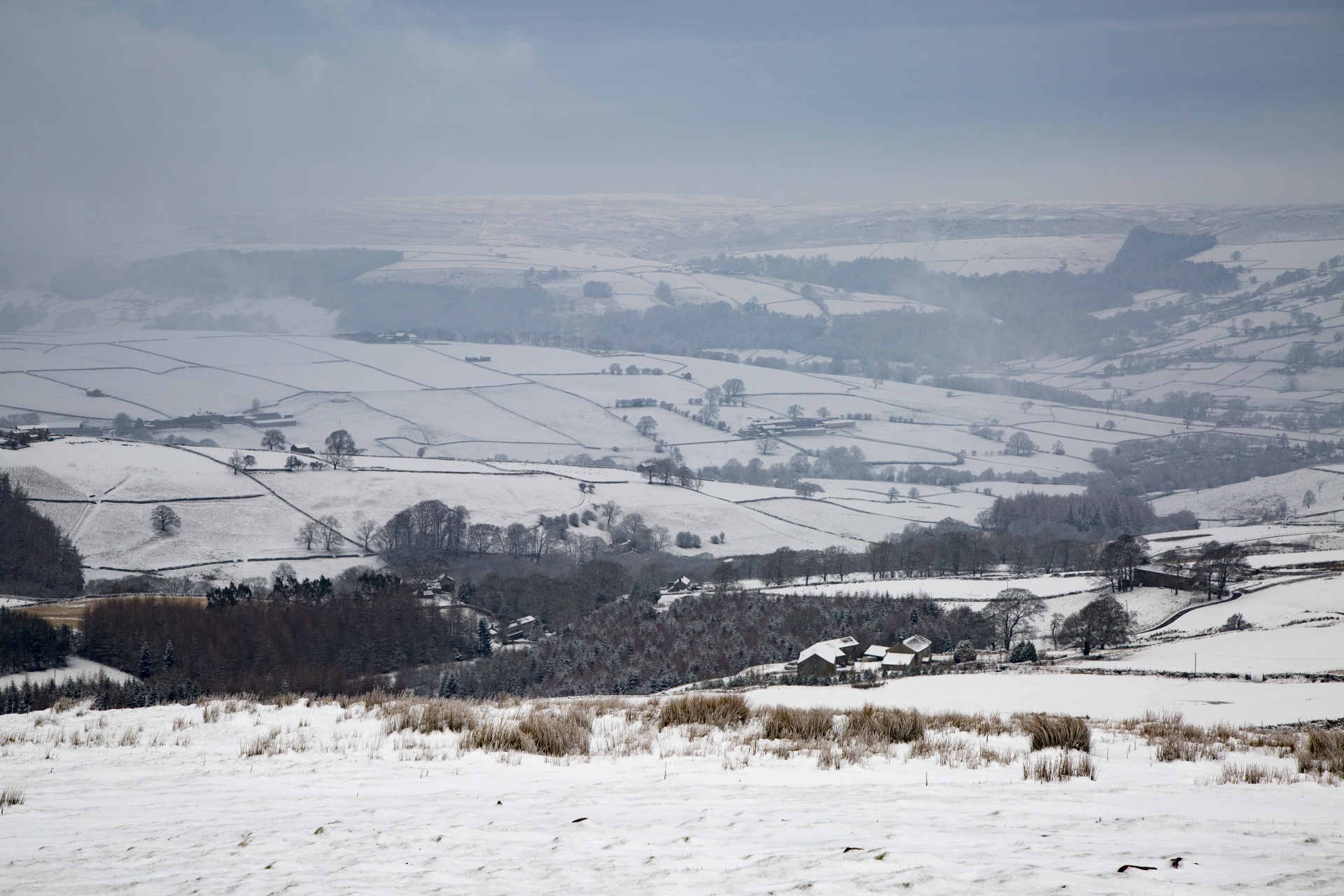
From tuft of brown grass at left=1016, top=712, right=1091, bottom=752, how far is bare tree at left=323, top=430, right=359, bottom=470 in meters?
98.9

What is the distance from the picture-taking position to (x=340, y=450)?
111000 millimetres

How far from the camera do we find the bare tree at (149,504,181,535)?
8069cm

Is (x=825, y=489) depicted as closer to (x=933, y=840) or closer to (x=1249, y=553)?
(x=1249, y=553)

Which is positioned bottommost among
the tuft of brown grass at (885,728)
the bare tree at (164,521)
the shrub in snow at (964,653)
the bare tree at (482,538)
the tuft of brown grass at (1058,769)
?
the bare tree at (482,538)

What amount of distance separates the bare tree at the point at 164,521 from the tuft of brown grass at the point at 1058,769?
84.7m

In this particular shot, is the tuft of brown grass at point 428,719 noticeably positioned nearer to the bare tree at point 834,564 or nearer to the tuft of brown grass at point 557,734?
the tuft of brown grass at point 557,734

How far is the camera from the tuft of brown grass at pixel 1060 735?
10.5 metres

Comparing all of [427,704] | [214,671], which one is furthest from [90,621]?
[427,704]

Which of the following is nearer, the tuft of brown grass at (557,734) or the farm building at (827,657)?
the tuft of brown grass at (557,734)

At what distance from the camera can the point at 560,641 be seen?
61062 mm

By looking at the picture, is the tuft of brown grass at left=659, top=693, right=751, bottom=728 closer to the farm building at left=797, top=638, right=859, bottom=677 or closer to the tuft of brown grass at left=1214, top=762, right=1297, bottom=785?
the tuft of brown grass at left=1214, top=762, right=1297, bottom=785

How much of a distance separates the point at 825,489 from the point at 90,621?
83902 millimetres

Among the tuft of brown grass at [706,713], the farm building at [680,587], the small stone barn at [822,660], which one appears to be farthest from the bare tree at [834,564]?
the tuft of brown grass at [706,713]

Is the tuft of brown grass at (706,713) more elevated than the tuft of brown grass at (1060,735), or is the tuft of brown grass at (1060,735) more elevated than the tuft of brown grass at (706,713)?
the tuft of brown grass at (1060,735)
